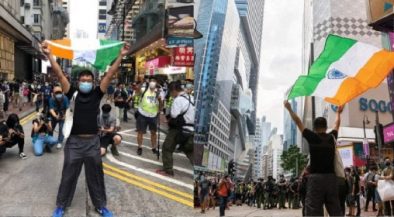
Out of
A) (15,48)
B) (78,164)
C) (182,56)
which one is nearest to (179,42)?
(182,56)

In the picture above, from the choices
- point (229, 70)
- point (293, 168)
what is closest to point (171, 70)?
point (293, 168)

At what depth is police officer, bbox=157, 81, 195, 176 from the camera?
9297 mm

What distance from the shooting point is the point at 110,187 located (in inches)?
318

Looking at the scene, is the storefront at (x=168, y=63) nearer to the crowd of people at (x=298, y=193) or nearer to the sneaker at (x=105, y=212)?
the crowd of people at (x=298, y=193)

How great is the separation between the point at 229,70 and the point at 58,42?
106 m

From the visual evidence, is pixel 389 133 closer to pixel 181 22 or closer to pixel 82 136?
pixel 181 22

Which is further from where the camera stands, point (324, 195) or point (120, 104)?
point (120, 104)

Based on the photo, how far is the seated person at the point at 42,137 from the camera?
10.4m

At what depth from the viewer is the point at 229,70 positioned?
4488 inches

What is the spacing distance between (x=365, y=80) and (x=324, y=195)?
305 cm

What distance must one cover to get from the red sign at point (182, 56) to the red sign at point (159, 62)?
1.90ft

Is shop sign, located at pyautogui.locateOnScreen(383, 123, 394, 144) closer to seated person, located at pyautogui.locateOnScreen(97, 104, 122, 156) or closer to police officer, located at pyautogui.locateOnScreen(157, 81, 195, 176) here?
police officer, located at pyautogui.locateOnScreen(157, 81, 195, 176)

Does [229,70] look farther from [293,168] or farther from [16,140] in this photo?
[16,140]

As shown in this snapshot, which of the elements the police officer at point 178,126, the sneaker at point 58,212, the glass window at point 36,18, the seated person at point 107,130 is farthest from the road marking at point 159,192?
the glass window at point 36,18
